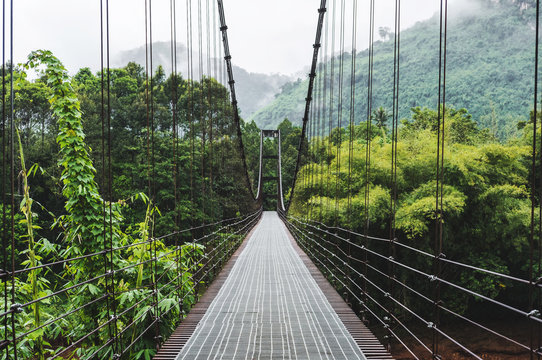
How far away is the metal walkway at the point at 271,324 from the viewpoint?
248 centimetres

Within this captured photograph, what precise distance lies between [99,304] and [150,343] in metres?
0.65

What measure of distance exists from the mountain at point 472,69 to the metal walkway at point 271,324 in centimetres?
857

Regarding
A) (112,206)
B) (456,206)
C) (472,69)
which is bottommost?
(456,206)

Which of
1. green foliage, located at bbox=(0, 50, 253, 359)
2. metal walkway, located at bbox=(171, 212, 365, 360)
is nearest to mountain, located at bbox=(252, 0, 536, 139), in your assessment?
green foliage, located at bbox=(0, 50, 253, 359)

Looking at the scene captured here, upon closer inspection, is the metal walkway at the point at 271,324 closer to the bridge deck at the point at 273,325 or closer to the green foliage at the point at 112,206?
the bridge deck at the point at 273,325

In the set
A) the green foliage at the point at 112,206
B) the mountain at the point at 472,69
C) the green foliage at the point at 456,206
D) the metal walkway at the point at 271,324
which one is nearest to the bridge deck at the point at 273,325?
the metal walkway at the point at 271,324

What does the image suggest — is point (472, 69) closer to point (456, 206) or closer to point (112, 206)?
point (456, 206)

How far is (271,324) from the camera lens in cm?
306

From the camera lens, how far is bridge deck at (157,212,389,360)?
2479 millimetres

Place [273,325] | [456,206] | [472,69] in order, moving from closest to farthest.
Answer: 1. [273,325]
2. [456,206]
3. [472,69]

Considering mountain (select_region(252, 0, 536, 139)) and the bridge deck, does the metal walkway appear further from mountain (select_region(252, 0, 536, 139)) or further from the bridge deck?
mountain (select_region(252, 0, 536, 139))

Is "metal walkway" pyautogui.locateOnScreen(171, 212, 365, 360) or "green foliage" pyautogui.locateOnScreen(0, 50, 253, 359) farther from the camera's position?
"green foliage" pyautogui.locateOnScreen(0, 50, 253, 359)

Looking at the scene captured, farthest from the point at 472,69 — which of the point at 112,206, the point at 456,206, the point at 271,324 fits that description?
the point at 112,206

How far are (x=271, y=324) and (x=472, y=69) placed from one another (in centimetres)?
3177
